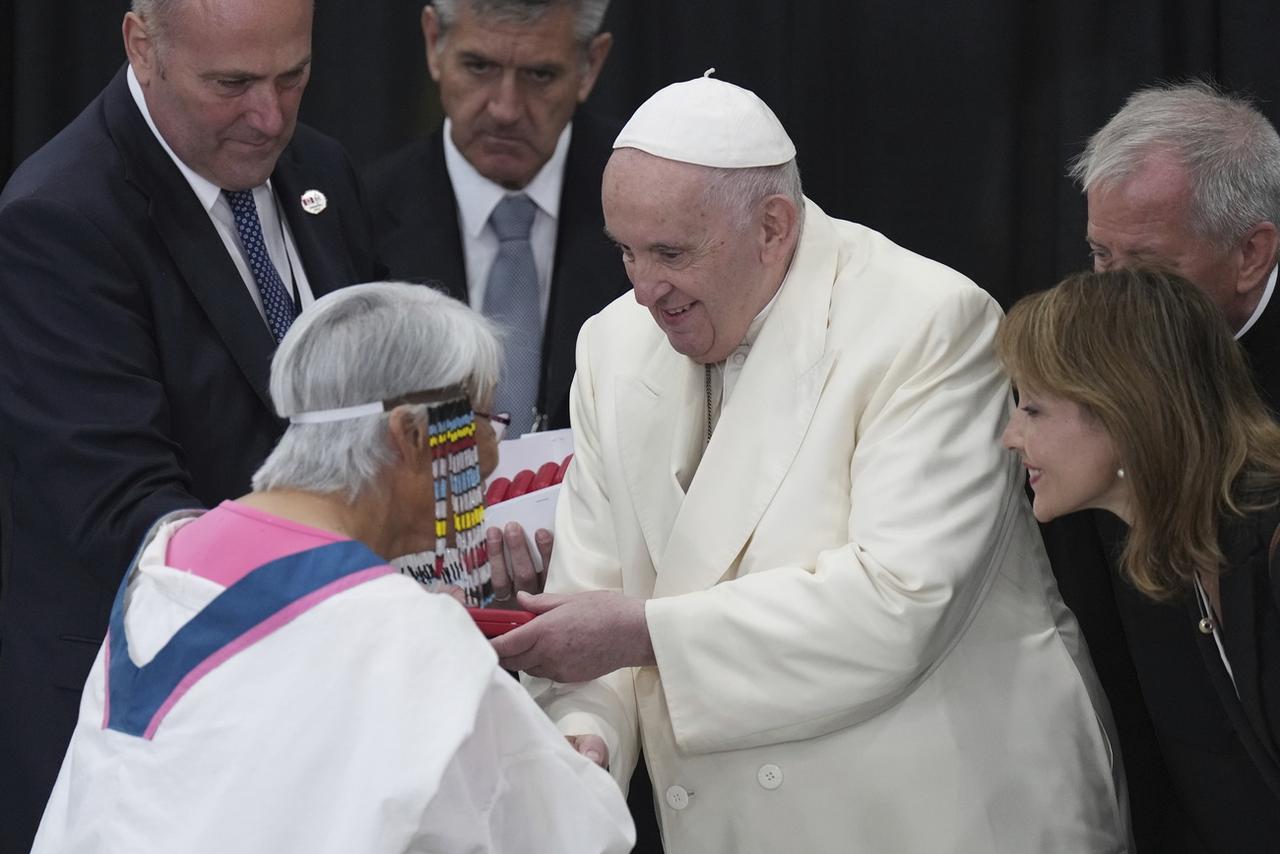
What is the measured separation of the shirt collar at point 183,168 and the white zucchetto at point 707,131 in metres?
0.82

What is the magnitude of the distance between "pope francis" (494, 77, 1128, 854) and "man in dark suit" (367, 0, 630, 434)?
41.4 inches

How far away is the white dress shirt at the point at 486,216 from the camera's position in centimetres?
408

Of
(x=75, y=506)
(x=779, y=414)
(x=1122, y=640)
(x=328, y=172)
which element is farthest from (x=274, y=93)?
(x=1122, y=640)

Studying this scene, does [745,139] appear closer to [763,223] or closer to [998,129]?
[763,223]

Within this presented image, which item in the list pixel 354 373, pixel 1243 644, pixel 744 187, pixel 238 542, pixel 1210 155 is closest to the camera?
pixel 238 542

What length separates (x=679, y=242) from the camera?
280 centimetres

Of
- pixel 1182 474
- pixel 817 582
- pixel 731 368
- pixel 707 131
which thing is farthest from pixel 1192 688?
pixel 707 131

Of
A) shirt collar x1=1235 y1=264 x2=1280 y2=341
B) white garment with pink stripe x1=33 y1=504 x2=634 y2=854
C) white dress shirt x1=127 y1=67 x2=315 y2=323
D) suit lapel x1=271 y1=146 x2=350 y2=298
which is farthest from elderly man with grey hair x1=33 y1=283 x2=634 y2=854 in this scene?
shirt collar x1=1235 y1=264 x2=1280 y2=341

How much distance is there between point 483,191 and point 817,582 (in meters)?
1.69

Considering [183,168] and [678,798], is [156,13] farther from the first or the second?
[678,798]

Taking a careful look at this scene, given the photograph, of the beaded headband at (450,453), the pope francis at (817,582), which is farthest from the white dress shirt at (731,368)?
the beaded headband at (450,453)

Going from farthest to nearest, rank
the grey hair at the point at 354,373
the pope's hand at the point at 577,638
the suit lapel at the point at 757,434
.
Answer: the suit lapel at the point at 757,434 < the pope's hand at the point at 577,638 < the grey hair at the point at 354,373

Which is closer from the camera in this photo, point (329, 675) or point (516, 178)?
point (329, 675)

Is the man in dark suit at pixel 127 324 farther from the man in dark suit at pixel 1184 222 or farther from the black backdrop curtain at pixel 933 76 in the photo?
the man in dark suit at pixel 1184 222
